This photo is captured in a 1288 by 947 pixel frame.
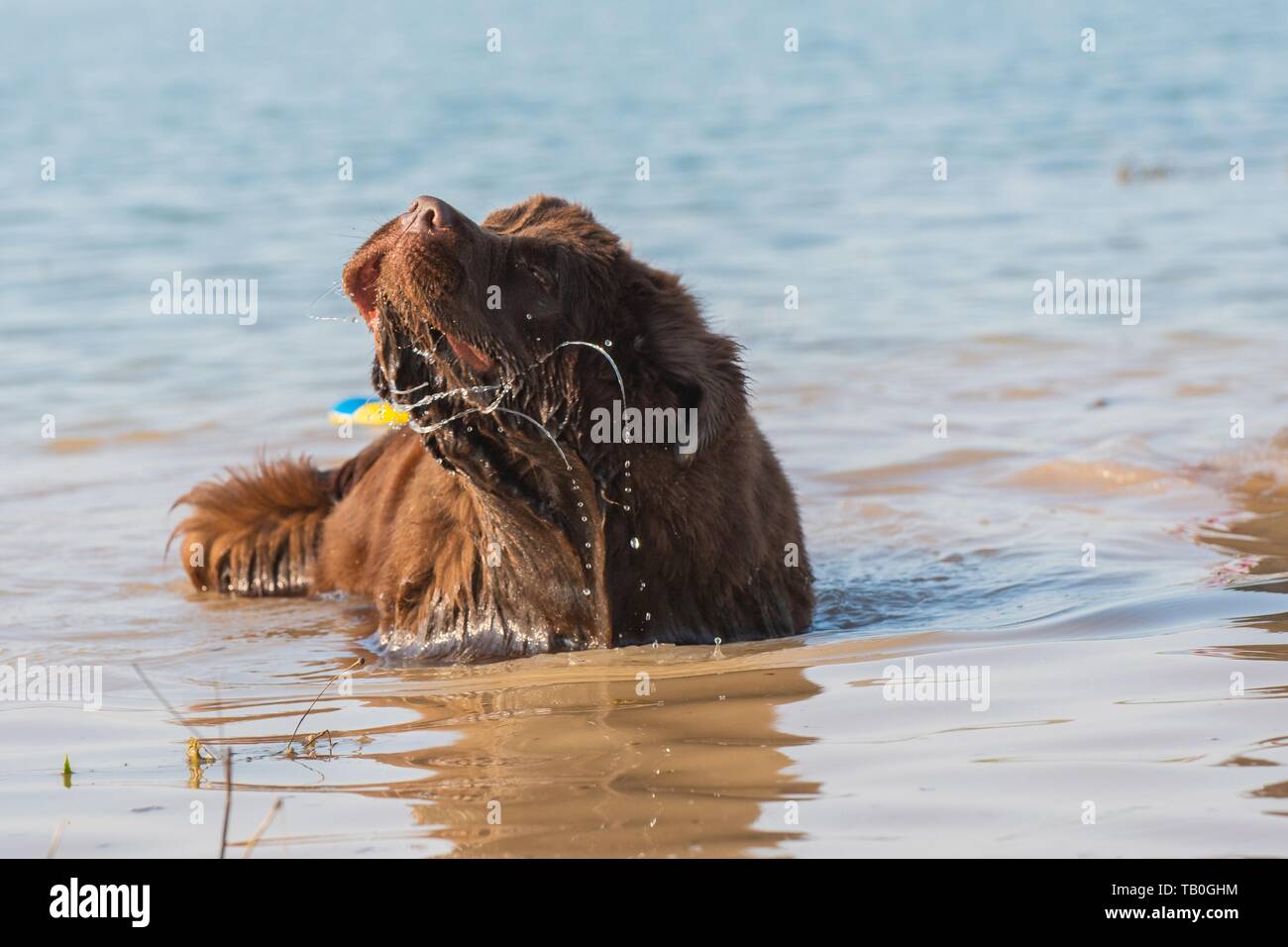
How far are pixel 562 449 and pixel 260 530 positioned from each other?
2676mm

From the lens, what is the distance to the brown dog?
507 centimetres

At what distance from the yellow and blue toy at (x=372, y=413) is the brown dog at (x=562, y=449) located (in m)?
0.25

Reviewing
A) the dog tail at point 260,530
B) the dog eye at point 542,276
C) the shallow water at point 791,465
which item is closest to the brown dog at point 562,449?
the dog eye at point 542,276

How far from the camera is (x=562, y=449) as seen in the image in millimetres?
5242

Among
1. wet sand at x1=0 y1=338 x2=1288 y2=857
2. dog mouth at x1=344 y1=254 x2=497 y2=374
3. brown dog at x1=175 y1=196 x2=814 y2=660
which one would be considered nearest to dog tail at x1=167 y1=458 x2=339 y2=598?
wet sand at x1=0 y1=338 x2=1288 y2=857

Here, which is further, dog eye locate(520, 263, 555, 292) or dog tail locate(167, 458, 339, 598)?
dog tail locate(167, 458, 339, 598)

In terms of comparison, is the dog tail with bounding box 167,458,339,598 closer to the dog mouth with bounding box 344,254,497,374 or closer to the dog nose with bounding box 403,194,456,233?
the dog mouth with bounding box 344,254,497,374

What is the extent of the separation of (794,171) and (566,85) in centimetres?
1013

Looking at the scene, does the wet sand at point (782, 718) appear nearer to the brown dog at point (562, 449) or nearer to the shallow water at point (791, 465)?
the shallow water at point (791, 465)

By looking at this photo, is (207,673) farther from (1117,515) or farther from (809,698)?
(1117,515)

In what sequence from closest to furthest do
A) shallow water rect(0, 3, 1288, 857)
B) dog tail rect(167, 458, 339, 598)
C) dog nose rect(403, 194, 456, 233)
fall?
shallow water rect(0, 3, 1288, 857) < dog nose rect(403, 194, 456, 233) < dog tail rect(167, 458, 339, 598)

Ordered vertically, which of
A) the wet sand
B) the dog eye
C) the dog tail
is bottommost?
the wet sand

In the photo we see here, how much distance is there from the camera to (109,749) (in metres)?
4.66
